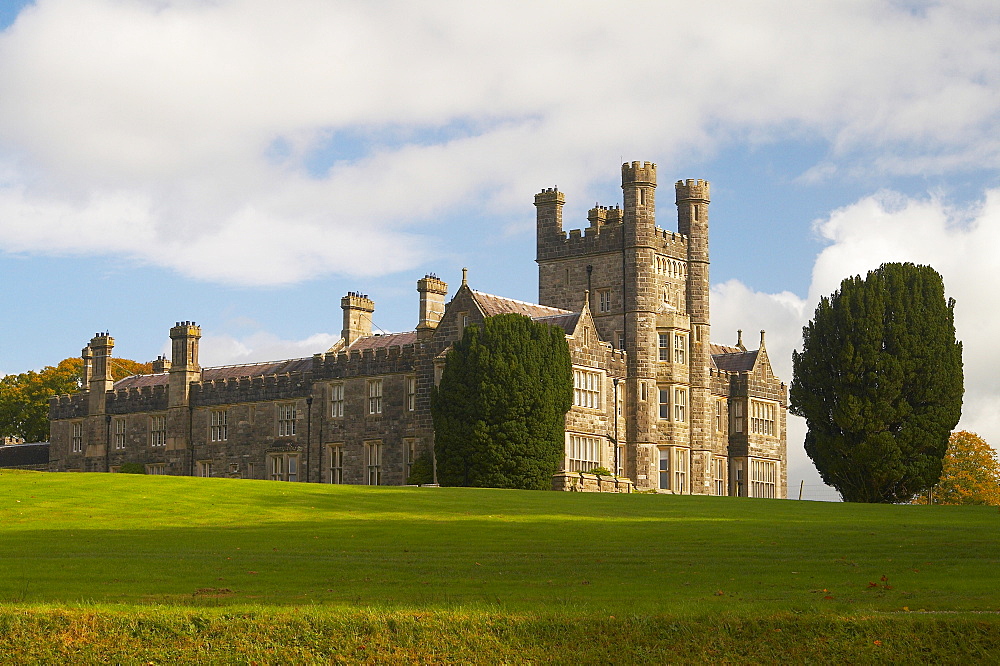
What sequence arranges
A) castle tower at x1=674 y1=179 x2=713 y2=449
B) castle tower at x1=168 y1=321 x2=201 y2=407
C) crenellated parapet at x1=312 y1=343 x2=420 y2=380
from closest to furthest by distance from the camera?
1. crenellated parapet at x1=312 y1=343 x2=420 y2=380
2. castle tower at x1=674 y1=179 x2=713 y2=449
3. castle tower at x1=168 y1=321 x2=201 y2=407

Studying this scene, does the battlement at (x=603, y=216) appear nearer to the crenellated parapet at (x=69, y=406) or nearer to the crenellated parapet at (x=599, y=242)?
the crenellated parapet at (x=599, y=242)

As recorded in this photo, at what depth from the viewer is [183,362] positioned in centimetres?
6525

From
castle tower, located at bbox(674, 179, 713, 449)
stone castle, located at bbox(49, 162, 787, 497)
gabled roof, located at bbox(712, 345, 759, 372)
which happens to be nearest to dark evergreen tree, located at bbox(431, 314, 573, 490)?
stone castle, located at bbox(49, 162, 787, 497)

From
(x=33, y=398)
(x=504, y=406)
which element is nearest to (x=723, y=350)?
(x=504, y=406)

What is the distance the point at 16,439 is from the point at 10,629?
225ft

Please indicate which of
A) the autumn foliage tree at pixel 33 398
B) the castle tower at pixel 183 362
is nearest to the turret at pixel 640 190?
the castle tower at pixel 183 362

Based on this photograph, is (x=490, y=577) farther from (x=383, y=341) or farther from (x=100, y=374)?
(x=100, y=374)

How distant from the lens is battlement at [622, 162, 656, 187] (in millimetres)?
56531

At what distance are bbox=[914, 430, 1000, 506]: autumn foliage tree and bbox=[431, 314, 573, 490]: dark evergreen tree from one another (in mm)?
28880

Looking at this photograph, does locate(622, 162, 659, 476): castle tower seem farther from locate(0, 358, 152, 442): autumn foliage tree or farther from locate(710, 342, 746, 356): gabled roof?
locate(0, 358, 152, 442): autumn foliage tree

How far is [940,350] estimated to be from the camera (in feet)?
171

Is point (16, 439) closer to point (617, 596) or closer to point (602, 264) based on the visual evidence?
point (602, 264)

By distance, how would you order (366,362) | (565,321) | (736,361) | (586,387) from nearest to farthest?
(586,387)
(565,321)
(366,362)
(736,361)

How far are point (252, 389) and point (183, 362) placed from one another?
490cm
